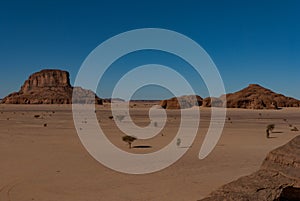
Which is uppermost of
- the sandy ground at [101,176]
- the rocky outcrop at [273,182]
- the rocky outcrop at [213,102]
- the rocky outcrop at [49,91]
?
the rocky outcrop at [49,91]

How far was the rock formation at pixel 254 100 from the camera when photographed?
9622cm

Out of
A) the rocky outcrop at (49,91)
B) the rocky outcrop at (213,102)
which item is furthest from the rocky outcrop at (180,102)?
the rocky outcrop at (49,91)

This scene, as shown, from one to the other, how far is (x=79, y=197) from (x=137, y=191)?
183cm

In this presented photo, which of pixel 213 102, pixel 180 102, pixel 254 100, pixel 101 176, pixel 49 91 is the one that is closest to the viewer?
pixel 101 176

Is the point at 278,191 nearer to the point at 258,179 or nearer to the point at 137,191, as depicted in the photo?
the point at 258,179

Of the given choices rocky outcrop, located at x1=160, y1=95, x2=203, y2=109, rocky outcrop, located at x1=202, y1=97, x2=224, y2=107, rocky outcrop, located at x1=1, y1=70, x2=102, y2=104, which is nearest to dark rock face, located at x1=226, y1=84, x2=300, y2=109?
rocky outcrop, located at x1=202, y1=97, x2=224, y2=107

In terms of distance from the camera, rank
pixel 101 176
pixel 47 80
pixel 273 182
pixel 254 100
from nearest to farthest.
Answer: pixel 273 182, pixel 101 176, pixel 254 100, pixel 47 80

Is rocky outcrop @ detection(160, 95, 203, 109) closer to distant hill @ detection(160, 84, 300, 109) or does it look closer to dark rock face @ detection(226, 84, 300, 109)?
distant hill @ detection(160, 84, 300, 109)

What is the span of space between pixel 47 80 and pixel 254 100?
121m

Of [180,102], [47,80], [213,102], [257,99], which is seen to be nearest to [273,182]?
[257,99]

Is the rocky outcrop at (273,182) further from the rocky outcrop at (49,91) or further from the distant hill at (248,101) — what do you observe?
the rocky outcrop at (49,91)

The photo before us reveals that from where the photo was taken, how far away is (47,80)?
183 meters

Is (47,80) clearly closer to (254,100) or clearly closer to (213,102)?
(213,102)

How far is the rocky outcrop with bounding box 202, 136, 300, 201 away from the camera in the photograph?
4957mm
